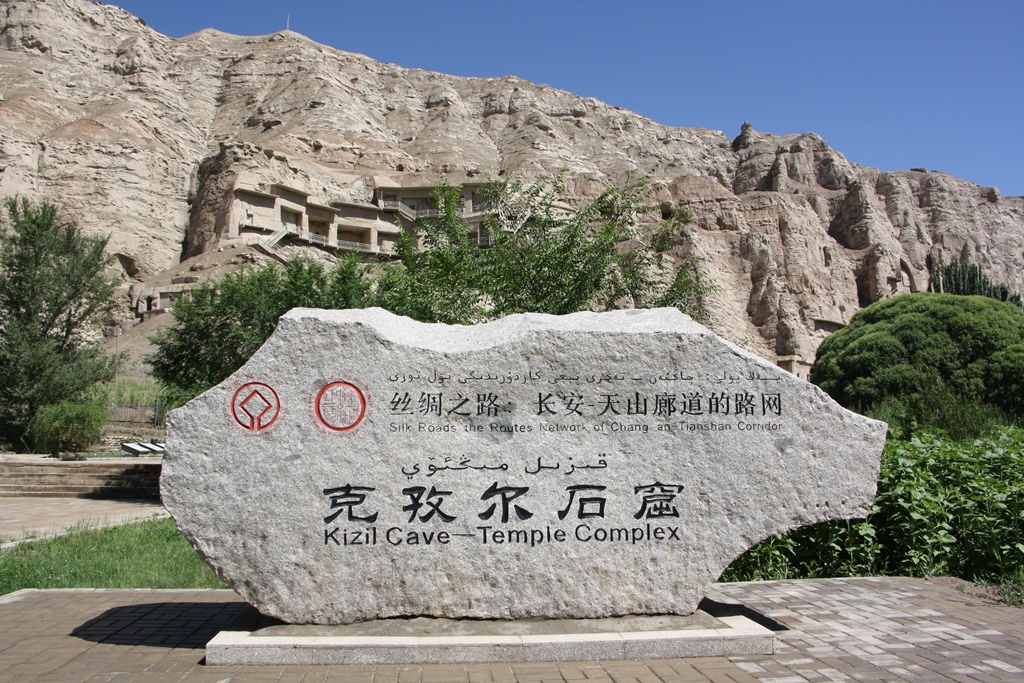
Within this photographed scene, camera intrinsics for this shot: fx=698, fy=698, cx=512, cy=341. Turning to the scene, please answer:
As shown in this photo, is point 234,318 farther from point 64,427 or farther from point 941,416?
point 941,416

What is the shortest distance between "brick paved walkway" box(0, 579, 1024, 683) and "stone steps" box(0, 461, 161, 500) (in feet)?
27.9

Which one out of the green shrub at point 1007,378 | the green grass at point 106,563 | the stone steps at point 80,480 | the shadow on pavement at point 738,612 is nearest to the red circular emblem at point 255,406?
the green grass at point 106,563

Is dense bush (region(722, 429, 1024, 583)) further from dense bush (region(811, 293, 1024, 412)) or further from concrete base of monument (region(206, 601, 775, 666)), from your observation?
dense bush (region(811, 293, 1024, 412))

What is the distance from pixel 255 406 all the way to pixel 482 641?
215cm

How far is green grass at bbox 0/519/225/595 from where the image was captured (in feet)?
21.2

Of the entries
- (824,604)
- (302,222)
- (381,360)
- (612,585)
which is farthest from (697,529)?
(302,222)

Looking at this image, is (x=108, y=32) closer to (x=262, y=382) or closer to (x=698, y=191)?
(x=698, y=191)

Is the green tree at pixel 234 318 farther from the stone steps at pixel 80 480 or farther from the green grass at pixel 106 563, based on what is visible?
the green grass at pixel 106 563

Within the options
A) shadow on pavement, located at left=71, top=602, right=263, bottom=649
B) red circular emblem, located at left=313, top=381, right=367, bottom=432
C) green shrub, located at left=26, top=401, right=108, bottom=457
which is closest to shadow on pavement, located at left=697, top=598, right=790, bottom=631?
red circular emblem, located at left=313, top=381, right=367, bottom=432

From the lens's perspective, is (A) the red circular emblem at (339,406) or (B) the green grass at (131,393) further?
(B) the green grass at (131,393)

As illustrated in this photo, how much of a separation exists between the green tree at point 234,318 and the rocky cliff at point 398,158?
2863cm

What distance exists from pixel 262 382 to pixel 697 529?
10.3 ft

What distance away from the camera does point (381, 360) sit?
4.88m

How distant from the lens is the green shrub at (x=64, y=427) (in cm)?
1809
